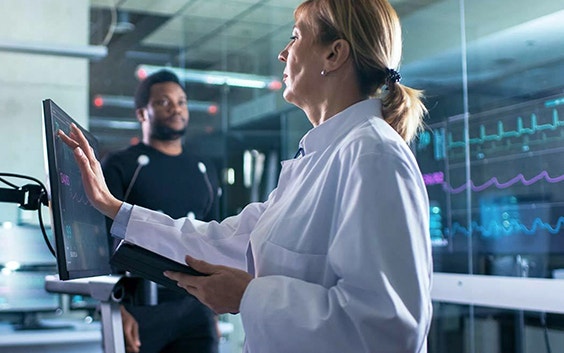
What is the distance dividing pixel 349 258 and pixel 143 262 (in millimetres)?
358

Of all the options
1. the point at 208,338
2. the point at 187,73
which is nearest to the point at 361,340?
the point at 208,338

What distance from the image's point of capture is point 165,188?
2.95 meters

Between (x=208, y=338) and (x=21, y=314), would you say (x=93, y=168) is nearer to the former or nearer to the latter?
(x=208, y=338)

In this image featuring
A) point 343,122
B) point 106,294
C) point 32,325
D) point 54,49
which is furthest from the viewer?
point 54,49

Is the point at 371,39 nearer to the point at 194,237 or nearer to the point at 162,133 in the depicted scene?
the point at 194,237

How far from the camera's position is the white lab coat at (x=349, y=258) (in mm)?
1105

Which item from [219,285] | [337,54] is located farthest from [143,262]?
[337,54]

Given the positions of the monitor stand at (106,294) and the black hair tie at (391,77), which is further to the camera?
the monitor stand at (106,294)

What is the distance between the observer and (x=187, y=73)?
16.5 ft

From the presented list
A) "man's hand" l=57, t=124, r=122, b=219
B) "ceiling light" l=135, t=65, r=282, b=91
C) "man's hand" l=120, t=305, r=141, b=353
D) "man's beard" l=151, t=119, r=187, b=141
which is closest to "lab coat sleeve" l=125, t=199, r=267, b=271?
"man's hand" l=57, t=124, r=122, b=219

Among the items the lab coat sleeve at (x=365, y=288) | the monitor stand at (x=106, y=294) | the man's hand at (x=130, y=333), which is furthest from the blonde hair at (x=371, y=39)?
the man's hand at (x=130, y=333)

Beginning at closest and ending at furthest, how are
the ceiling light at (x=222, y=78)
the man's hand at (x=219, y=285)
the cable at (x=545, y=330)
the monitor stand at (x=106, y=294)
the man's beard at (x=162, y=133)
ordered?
the man's hand at (x=219, y=285) < the monitor stand at (x=106, y=294) < the cable at (x=545, y=330) < the man's beard at (x=162, y=133) < the ceiling light at (x=222, y=78)

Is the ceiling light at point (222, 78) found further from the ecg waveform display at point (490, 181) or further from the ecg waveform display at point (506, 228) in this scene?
the ecg waveform display at point (506, 228)

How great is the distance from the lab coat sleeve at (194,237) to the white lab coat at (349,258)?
1.00 feet
